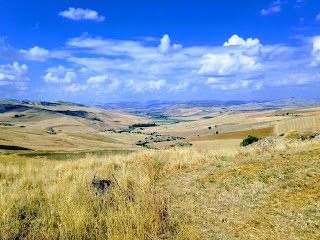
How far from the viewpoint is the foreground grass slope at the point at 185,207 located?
6703 mm

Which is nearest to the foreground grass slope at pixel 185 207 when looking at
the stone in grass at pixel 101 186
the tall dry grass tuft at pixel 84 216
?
the tall dry grass tuft at pixel 84 216

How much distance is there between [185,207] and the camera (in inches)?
332

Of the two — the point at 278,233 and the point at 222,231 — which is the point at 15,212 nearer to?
the point at 222,231

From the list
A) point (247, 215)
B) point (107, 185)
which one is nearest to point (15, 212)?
point (107, 185)

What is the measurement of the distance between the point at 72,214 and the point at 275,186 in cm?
606

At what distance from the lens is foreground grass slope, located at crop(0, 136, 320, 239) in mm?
6703

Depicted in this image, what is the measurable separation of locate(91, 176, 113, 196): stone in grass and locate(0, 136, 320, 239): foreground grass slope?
25 cm

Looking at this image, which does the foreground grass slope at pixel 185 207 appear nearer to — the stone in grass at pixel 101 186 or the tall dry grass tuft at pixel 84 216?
the tall dry grass tuft at pixel 84 216

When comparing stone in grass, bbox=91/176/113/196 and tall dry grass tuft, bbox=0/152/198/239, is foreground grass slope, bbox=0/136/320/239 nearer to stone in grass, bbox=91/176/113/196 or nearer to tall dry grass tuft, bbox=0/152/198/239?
tall dry grass tuft, bbox=0/152/198/239

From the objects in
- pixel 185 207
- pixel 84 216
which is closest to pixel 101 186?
pixel 84 216

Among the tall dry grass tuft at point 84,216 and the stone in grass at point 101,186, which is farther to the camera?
the stone in grass at point 101,186

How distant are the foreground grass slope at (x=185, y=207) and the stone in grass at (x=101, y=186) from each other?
0.81ft

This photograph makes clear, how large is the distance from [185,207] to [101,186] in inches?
118

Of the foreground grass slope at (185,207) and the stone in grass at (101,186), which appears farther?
the stone in grass at (101,186)
